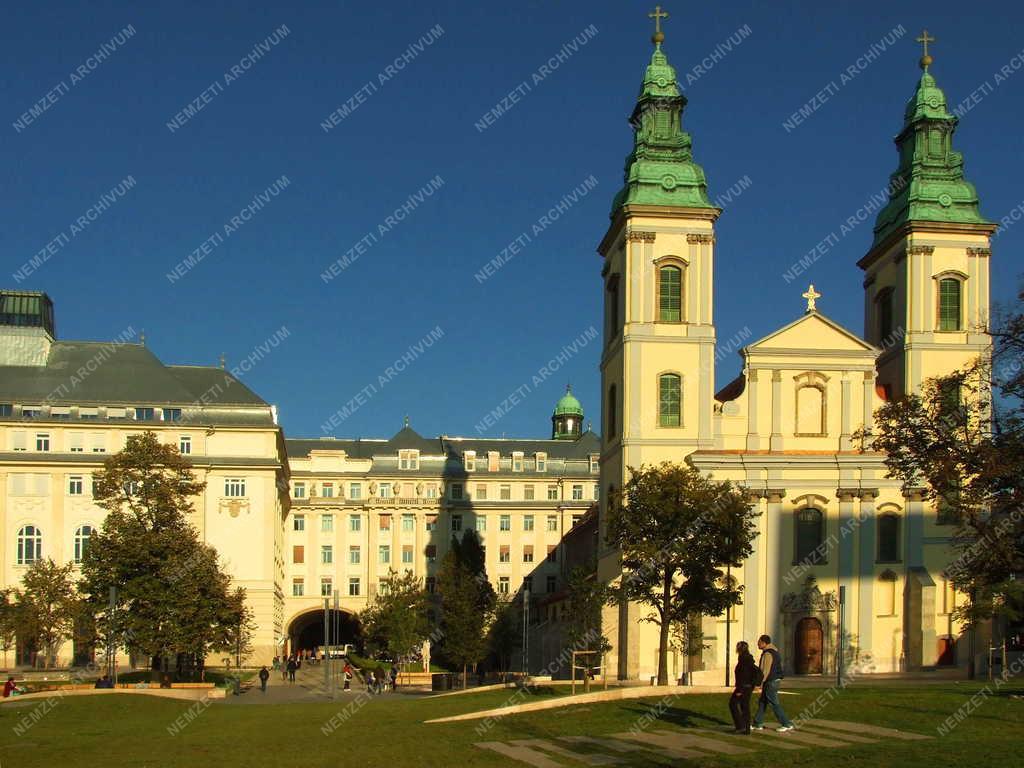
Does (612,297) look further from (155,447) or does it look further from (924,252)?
(155,447)

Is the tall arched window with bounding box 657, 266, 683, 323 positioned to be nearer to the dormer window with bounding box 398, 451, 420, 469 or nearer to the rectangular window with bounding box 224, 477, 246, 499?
the rectangular window with bounding box 224, 477, 246, 499

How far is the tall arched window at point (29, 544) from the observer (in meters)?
80.4

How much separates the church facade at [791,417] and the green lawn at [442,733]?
23754mm

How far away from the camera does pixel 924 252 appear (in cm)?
6694

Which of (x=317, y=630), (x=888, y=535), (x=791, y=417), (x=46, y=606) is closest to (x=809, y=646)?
(x=888, y=535)

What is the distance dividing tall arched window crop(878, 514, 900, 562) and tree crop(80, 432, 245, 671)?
29970 millimetres

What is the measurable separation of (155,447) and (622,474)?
20936 mm

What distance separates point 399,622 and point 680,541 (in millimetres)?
34951

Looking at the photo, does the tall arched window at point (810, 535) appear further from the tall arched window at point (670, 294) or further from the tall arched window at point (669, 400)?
the tall arched window at point (670, 294)

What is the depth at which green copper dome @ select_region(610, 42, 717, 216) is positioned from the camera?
65.8 metres

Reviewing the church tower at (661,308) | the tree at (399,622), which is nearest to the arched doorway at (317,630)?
the tree at (399,622)

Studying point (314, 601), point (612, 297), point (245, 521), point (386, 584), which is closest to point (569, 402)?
point (314, 601)

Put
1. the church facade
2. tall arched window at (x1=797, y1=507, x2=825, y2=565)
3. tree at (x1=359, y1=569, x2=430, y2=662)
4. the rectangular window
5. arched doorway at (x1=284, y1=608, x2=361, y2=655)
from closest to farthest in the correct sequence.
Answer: the church facade < tall arched window at (x1=797, y1=507, x2=825, y2=565) < tree at (x1=359, y1=569, x2=430, y2=662) < the rectangular window < arched doorway at (x1=284, y1=608, x2=361, y2=655)

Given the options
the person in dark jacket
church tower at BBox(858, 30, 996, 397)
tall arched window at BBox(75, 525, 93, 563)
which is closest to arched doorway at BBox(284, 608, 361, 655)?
tall arched window at BBox(75, 525, 93, 563)
